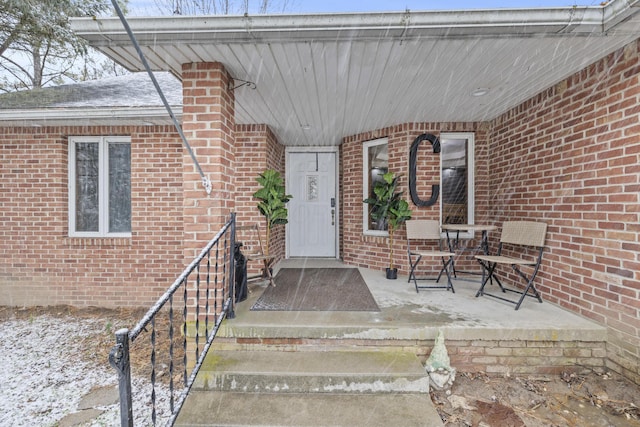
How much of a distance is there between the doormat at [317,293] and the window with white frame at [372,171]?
0.87 meters

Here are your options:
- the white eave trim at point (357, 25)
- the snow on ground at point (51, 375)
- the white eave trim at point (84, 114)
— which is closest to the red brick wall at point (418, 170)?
the white eave trim at point (357, 25)

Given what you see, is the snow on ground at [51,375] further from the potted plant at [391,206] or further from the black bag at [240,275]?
the potted plant at [391,206]

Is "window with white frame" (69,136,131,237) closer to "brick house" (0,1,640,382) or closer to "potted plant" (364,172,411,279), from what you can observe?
"brick house" (0,1,640,382)

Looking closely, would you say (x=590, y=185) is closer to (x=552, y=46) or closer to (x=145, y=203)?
(x=552, y=46)

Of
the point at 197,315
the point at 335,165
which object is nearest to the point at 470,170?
the point at 335,165

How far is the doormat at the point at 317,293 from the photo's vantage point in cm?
289

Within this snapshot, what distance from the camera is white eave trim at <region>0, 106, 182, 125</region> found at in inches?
150

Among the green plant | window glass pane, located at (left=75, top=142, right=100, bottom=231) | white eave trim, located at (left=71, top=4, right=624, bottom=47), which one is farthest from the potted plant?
window glass pane, located at (left=75, top=142, right=100, bottom=231)

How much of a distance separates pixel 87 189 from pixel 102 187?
27cm

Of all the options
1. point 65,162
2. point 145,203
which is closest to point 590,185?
point 145,203

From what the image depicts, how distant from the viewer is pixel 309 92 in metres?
3.15

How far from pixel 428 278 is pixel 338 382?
2479mm

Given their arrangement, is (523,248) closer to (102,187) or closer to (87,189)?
(102,187)

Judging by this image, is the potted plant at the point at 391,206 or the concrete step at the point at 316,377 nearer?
the concrete step at the point at 316,377
